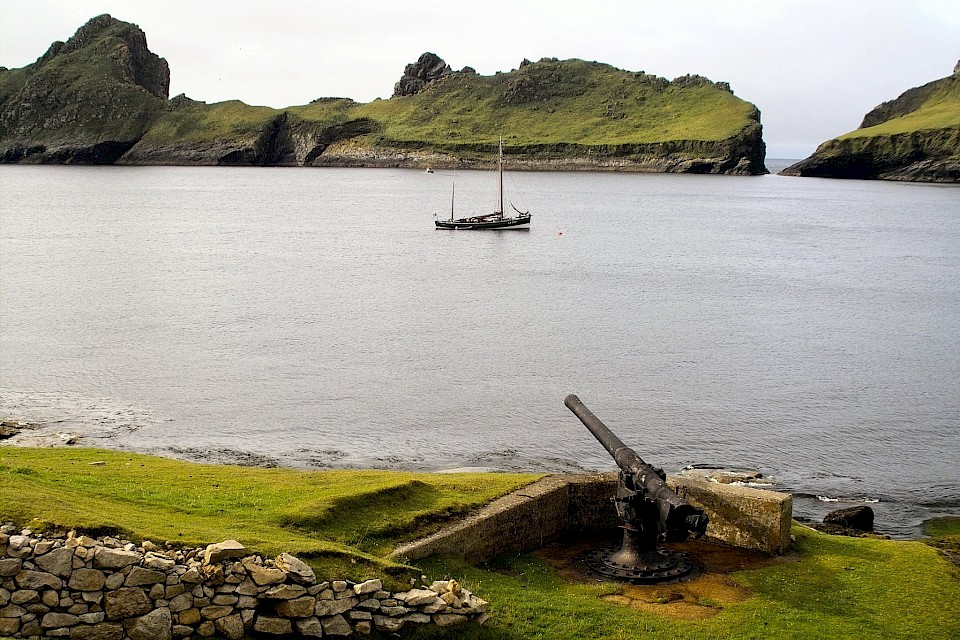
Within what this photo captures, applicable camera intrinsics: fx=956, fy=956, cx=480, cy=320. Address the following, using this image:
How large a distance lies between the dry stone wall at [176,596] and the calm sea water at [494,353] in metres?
18.6

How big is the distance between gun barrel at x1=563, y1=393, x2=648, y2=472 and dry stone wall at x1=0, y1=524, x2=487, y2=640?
464 cm

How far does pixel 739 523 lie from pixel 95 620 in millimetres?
12123

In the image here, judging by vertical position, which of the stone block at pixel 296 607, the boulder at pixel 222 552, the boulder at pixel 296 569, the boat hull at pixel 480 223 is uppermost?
the boat hull at pixel 480 223

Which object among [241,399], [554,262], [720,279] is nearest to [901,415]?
[241,399]

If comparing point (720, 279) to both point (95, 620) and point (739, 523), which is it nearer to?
point (739, 523)

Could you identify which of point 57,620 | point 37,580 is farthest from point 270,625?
point 37,580

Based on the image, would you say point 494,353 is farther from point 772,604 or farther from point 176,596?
point 176,596

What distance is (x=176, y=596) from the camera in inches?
482

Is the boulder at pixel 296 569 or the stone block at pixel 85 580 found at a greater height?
the stone block at pixel 85 580

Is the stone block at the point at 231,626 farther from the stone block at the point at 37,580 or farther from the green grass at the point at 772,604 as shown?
the green grass at the point at 772,604

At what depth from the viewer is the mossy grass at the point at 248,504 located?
44.4 feet

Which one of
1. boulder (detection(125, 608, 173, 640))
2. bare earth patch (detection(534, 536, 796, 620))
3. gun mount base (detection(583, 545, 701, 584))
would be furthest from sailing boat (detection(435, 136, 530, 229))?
boulder (detection(125, 608, 173, 640))

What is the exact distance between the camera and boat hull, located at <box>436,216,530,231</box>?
405ft

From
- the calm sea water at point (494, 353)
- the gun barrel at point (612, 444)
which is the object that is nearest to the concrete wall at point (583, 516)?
the gun barrel at point (612, 444)
